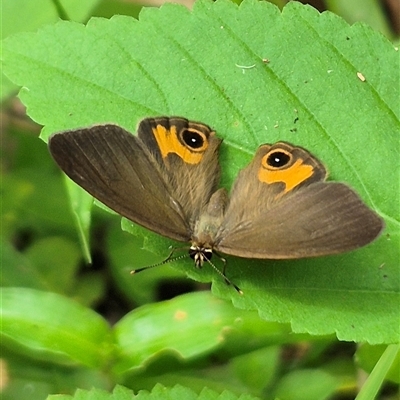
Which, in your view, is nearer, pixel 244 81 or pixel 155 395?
pixel 155 395

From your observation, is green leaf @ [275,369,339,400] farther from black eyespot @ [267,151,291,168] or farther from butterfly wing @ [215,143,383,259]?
black eyespot @ [267,151,291,168]

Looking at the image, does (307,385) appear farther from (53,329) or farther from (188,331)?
(53,329)

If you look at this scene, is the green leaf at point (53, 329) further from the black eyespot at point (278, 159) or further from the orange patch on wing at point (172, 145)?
the black eyespot at point (278, 159)

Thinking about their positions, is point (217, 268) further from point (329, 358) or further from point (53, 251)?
point (53, 251)

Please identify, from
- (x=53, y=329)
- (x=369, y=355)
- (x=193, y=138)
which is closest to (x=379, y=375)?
(x=369, y=355)

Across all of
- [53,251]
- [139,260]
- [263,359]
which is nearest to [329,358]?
[263,359]

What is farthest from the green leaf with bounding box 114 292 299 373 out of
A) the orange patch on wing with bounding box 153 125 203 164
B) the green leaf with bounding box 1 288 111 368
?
the orange patch on wing with bounding box 153 125 203 164
